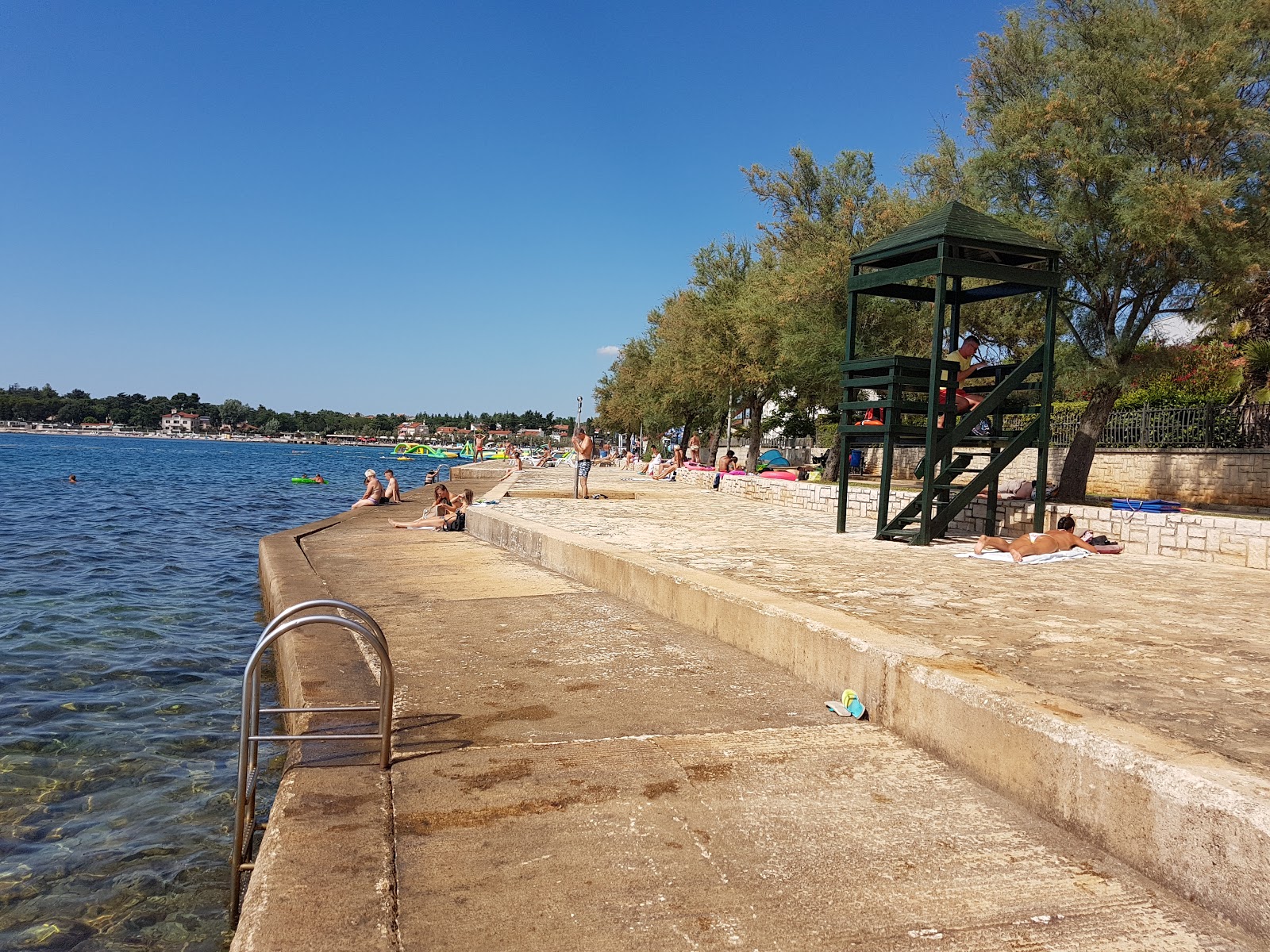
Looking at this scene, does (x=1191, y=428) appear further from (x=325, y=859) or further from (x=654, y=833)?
(x=325, y=859)

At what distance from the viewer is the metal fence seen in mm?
18156

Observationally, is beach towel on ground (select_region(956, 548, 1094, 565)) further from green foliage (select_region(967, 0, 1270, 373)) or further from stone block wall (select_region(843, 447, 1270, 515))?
stone block wall (select_region(843, 447, 1270, 515))

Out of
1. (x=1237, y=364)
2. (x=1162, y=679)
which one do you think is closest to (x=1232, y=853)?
(x=1162, y=679)

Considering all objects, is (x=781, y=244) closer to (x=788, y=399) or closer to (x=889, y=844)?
(x=788, y=399)

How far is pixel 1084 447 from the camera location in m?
15.3

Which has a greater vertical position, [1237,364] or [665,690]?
[1237,364]

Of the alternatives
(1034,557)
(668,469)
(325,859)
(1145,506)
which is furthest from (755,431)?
(325,859)

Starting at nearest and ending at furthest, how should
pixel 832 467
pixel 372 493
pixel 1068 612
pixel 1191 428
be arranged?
pixel 1068 612 → pixel 1191 428 → pixel 372 493 → pixel 832 467

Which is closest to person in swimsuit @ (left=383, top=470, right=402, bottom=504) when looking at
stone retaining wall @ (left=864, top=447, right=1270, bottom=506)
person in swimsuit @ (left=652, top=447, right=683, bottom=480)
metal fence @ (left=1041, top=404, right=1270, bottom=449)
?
person in swimsuit @ (left=652, top=447, right=683, bottom=480)

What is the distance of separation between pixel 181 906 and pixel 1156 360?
52.2ft

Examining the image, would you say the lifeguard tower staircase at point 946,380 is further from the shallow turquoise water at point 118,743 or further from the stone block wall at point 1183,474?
the shallow turquoise water at point 118,743

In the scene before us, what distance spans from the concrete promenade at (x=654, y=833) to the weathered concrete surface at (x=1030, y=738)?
0.09m

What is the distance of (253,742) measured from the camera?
11.2ft

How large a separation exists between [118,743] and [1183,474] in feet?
68.5
